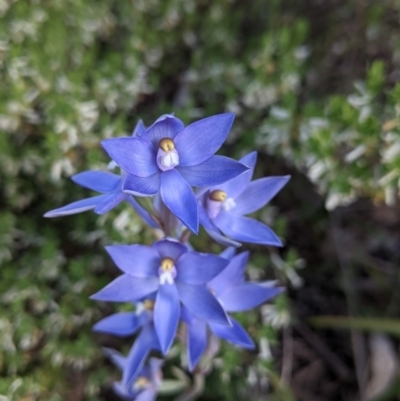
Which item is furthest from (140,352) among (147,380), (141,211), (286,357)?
(286,357)

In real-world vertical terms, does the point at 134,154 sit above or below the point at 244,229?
above

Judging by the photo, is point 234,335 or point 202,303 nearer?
point 202,303

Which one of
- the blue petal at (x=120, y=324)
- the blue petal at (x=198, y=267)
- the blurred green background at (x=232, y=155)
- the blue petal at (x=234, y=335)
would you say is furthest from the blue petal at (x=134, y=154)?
the blurred green background at (x=232, y=155)

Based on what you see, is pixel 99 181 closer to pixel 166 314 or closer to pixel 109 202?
pixel 109 202

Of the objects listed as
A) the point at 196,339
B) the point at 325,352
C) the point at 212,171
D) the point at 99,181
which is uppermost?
the point at 212,171

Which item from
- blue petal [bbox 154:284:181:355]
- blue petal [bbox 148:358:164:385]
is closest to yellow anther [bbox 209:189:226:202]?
blue petal [bbox 154:284:181:355]

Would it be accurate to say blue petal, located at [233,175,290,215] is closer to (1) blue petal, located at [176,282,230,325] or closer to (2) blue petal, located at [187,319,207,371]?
(1) blue petal, located at [176,282,230,325]

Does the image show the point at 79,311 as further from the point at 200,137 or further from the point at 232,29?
the point at 232,29
